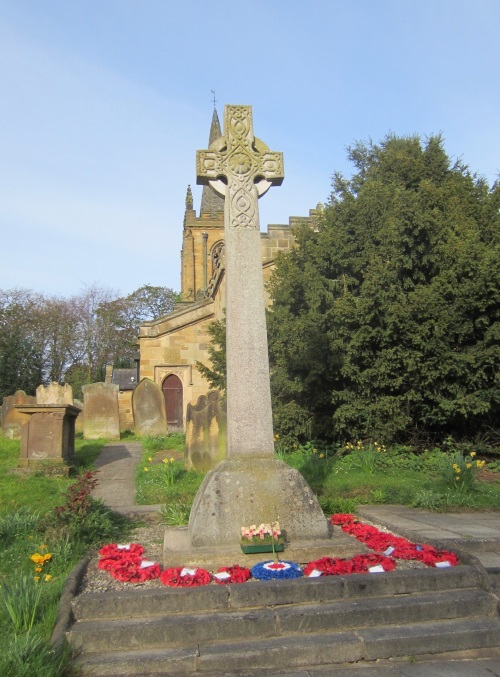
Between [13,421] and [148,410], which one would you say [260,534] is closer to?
[148,410]

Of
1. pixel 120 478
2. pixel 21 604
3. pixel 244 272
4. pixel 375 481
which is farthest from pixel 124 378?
pixel 21 604

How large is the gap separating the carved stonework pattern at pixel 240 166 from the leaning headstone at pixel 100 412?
12102 mm

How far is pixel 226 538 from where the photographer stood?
495cm

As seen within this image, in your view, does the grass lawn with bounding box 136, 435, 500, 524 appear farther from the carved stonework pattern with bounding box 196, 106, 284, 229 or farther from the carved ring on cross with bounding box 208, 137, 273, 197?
the carved ring on cross with bounding box 208, 137, 273, 197

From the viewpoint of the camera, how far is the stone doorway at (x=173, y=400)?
74.1 feet

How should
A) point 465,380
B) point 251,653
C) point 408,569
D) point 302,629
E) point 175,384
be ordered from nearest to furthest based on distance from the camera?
point 251,653, point 302,629, point 408,569, point 465,380, point 175,384

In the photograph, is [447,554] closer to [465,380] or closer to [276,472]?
[276,472]

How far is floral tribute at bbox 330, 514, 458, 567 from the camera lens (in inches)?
187

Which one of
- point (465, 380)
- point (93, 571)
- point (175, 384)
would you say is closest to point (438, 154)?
point (465, 380)

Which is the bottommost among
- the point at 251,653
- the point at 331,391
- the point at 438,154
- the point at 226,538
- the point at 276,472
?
the point at 251,653

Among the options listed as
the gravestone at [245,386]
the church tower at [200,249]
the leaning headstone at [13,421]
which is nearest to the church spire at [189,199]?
the church tower at [200,249]

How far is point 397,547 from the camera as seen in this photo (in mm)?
5211

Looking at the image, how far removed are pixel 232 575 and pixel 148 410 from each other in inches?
528

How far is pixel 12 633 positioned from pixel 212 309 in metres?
20.0
